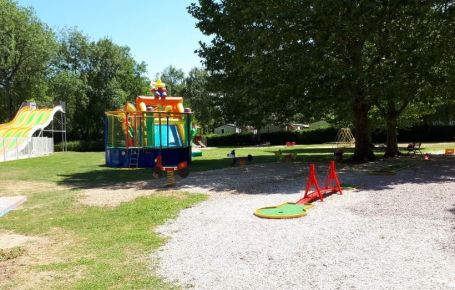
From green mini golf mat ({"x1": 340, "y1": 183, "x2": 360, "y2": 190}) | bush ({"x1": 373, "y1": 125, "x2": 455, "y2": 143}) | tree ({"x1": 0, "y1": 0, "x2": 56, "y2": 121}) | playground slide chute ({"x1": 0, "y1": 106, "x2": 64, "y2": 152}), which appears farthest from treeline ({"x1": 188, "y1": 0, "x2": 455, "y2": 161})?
tree ({"x1": 0, "y1": 0, "x2": 56, "y2": 121})

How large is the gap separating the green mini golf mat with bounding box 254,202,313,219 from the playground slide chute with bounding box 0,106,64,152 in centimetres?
2744

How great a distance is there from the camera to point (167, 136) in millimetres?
22500

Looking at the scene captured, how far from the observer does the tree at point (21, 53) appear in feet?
169

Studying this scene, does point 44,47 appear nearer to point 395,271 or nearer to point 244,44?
point 244,44

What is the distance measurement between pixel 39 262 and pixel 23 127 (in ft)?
112

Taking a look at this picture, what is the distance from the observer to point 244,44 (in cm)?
1973

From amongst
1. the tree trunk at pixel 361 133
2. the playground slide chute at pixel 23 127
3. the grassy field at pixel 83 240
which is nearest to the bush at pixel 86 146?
the playground slide chute at pixel 23 127

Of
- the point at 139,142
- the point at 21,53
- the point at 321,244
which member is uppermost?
the point at 21,53

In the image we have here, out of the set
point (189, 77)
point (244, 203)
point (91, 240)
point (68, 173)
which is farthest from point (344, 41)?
point (189, 77)

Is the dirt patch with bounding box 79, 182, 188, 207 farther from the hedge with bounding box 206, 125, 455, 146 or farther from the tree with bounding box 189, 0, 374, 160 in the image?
the hedge with bounding box 206, 125, 455, 146

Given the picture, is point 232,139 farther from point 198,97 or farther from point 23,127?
point 23,127

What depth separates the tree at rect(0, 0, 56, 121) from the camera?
169 ft

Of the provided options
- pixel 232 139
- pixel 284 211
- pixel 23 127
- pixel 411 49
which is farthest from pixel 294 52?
pixel 232 139

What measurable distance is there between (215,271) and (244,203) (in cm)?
534
